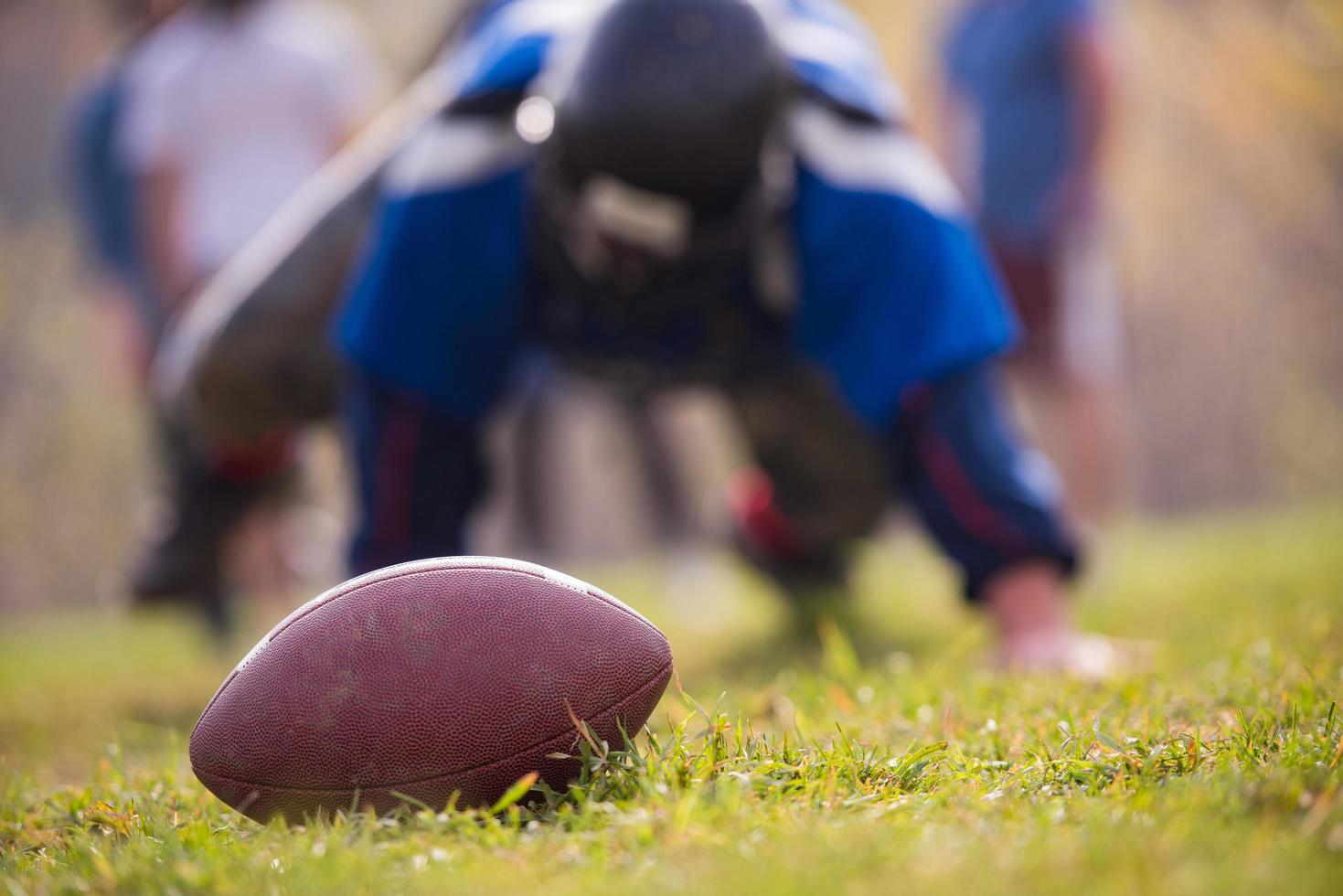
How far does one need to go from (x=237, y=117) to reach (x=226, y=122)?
0.13ft

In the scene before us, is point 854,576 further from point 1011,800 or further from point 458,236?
point 1011,800

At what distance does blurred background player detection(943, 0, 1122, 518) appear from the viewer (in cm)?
412

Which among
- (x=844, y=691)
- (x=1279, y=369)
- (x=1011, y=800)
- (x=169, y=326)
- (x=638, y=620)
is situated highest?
(x=169, y=326)

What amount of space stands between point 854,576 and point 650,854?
2551 mm

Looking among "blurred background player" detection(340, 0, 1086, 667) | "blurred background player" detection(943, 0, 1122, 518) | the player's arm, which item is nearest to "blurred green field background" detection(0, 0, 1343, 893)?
"blurred background player" detection(340, 0, 1086, 667)

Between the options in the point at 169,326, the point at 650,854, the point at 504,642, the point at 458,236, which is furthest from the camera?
the point at 169,326

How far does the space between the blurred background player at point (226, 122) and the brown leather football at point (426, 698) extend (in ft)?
9.70

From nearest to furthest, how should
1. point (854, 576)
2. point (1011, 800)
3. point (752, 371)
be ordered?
point (1011, 800), point (752, 371), point (854, 576)

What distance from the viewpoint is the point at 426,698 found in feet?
4.28

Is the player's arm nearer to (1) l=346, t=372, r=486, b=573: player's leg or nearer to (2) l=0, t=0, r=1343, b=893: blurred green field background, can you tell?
(1) l=346, t=372, r=486, b=573: player's leg

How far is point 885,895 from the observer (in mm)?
963

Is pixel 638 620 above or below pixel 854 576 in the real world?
above

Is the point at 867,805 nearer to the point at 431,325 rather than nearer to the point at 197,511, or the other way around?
the point at 431,325

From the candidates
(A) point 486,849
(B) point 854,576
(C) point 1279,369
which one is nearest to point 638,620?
(A) point 486,849
